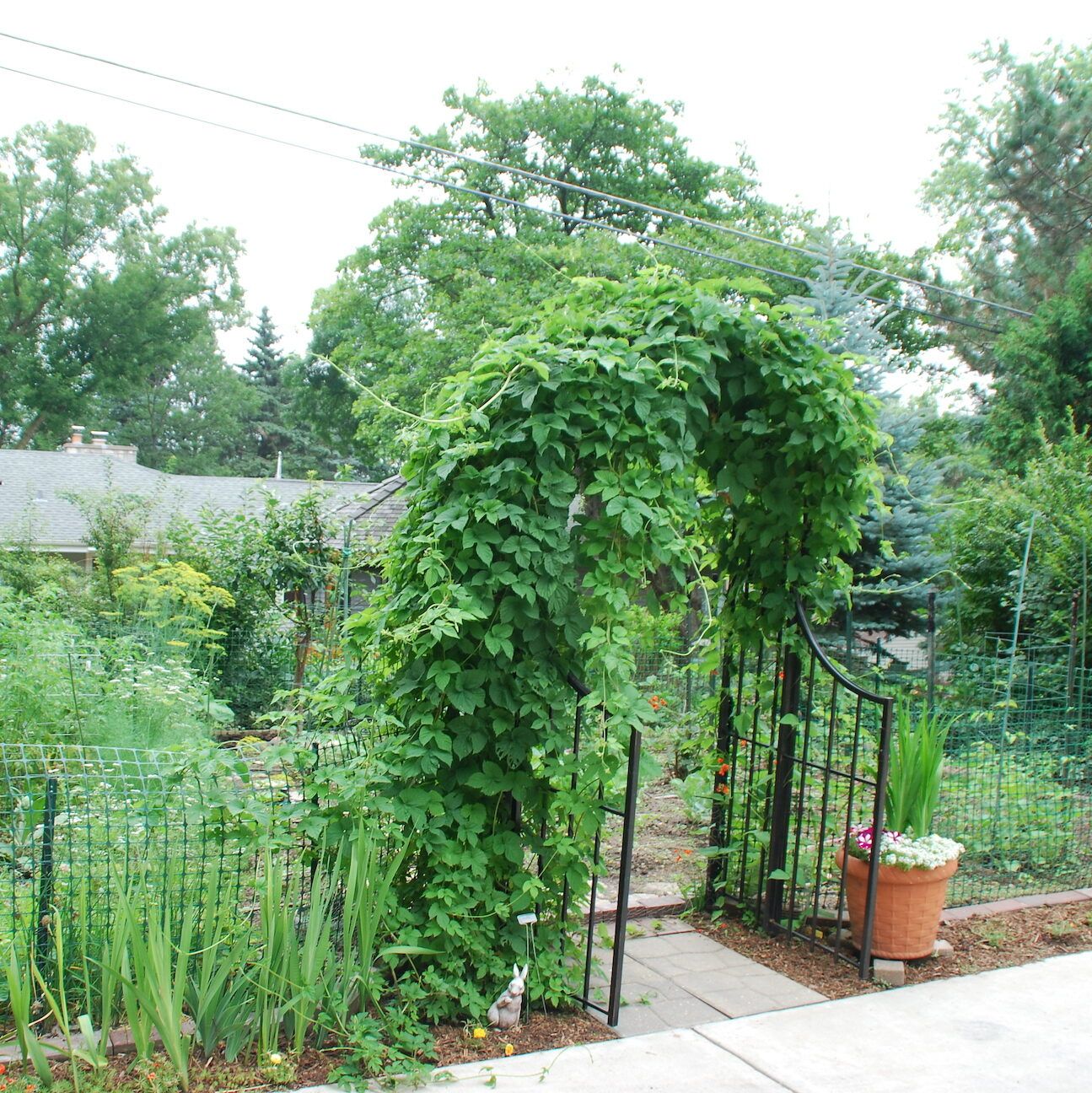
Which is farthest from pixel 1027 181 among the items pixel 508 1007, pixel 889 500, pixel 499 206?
pixel 508 1007

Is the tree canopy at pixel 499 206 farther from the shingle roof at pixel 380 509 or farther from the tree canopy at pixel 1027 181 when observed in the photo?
the shingle roof at pixel 380 509

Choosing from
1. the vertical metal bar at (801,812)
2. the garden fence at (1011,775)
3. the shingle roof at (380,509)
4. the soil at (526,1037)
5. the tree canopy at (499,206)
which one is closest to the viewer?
the soil at (526,1037)

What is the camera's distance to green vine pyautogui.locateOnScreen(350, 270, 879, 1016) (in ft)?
10.9

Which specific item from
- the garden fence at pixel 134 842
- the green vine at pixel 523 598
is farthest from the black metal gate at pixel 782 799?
the garden fence at pixel 134 842

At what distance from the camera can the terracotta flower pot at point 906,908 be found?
404 cm

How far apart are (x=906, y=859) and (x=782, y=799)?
25.6 inches

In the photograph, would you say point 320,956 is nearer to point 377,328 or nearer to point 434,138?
point 377,328

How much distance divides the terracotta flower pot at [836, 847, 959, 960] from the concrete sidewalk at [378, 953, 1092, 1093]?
6.9 inches

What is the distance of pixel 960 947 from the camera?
4.41 m

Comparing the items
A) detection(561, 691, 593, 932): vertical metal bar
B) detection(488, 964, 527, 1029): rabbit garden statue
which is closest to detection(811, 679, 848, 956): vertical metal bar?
detection(561, 691, 593, 932): vertical metal bar

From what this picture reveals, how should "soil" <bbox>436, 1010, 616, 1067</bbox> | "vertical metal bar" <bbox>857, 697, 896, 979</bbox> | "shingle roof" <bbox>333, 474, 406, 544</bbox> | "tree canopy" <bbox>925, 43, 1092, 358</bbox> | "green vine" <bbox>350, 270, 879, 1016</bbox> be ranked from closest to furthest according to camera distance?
"soil" <bbox>436, 1010, 616, 1067</bbox> → "green vine" <bbox>350, 270, 879, 1016</bbox> → "vertical metal bar" <bbox>857, 697, 896, 979</bbox> → "shingle roof" <bbox>333, 474, 406, 544</bbox> → "tree canopy" <bbox>925, 43, 1092, 358</bbox>

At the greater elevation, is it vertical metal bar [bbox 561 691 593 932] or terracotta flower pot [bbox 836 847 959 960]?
vertical metal bar [bbox 561 691 593 932]

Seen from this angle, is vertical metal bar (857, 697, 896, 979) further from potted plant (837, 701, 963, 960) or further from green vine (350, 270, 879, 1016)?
green vine (350, 270, 879, 1016)

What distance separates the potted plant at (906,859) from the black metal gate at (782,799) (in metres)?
0.08
